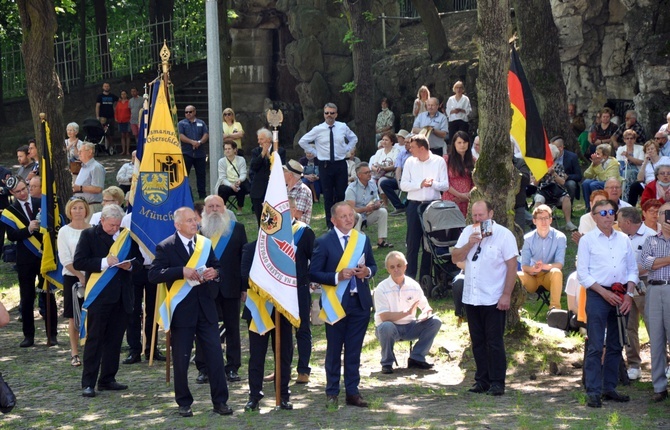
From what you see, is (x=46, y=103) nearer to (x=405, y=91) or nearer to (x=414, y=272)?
(x=414, y=272)

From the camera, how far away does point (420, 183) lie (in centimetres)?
1505

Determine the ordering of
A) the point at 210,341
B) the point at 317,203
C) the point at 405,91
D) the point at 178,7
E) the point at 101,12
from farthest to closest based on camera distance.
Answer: the point at 178,7 → the point at 101,12 → the point at 405,91 → the point at 317,203 → the point at 210,341

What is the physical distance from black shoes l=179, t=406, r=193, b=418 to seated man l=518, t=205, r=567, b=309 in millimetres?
4821

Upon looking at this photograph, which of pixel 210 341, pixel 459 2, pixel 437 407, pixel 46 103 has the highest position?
pixel 459 2

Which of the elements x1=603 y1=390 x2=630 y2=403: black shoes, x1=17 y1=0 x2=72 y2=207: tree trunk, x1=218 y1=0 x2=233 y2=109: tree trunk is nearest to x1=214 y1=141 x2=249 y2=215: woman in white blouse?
x1=17 y1=0 x2=72 y2=207: tree trunk

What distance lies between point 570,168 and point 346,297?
9948mm

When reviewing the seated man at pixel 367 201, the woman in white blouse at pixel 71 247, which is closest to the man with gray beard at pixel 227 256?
the woman in white blouse at pixel 71 247

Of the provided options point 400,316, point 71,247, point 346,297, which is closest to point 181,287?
point 346,297

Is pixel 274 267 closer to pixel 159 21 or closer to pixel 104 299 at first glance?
pixel 104 299

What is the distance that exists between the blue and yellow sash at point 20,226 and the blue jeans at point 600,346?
698 cm

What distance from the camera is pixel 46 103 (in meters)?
17.6

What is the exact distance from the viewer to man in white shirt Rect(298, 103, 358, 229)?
1942cm

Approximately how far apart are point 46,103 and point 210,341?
8328mm

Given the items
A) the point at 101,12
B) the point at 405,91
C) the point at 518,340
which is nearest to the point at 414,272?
the point at 518,340
